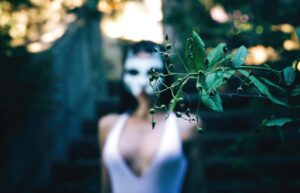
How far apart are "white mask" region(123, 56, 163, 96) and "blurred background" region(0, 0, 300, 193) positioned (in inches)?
12.6

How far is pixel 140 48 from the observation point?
9.88ft

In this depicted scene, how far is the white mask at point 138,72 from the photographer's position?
2879 mm

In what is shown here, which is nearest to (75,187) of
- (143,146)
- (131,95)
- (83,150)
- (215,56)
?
(83,150)

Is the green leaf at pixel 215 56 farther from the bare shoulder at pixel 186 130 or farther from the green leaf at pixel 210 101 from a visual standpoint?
the bare shoulder at pixel 186 130

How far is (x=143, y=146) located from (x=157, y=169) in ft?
0.95

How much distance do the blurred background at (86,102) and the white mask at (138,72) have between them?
320 millimetres

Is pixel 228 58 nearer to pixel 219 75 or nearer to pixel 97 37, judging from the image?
pixel 219 75

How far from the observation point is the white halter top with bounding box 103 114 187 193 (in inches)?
98.6

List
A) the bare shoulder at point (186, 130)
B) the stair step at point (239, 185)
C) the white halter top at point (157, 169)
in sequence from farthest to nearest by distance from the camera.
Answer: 1. the stair step at point (239, 185)
2. the bare shoulder at point (186, 130)
3. the white halter top at point (157, 169)

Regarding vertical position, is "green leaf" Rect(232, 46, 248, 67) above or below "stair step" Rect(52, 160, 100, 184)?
above

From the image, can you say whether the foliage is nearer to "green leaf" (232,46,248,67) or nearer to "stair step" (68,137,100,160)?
"green leaf" (232,46,248,67)

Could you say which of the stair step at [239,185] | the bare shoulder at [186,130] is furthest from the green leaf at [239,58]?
the stair step at [239,185]

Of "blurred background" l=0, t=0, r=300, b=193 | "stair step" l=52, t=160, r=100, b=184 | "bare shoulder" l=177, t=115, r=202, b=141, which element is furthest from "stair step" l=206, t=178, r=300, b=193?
"stair step" l=52, t=160, r=100, b=184

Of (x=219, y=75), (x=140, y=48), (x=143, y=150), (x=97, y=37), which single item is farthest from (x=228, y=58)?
(x=97, y=37)
